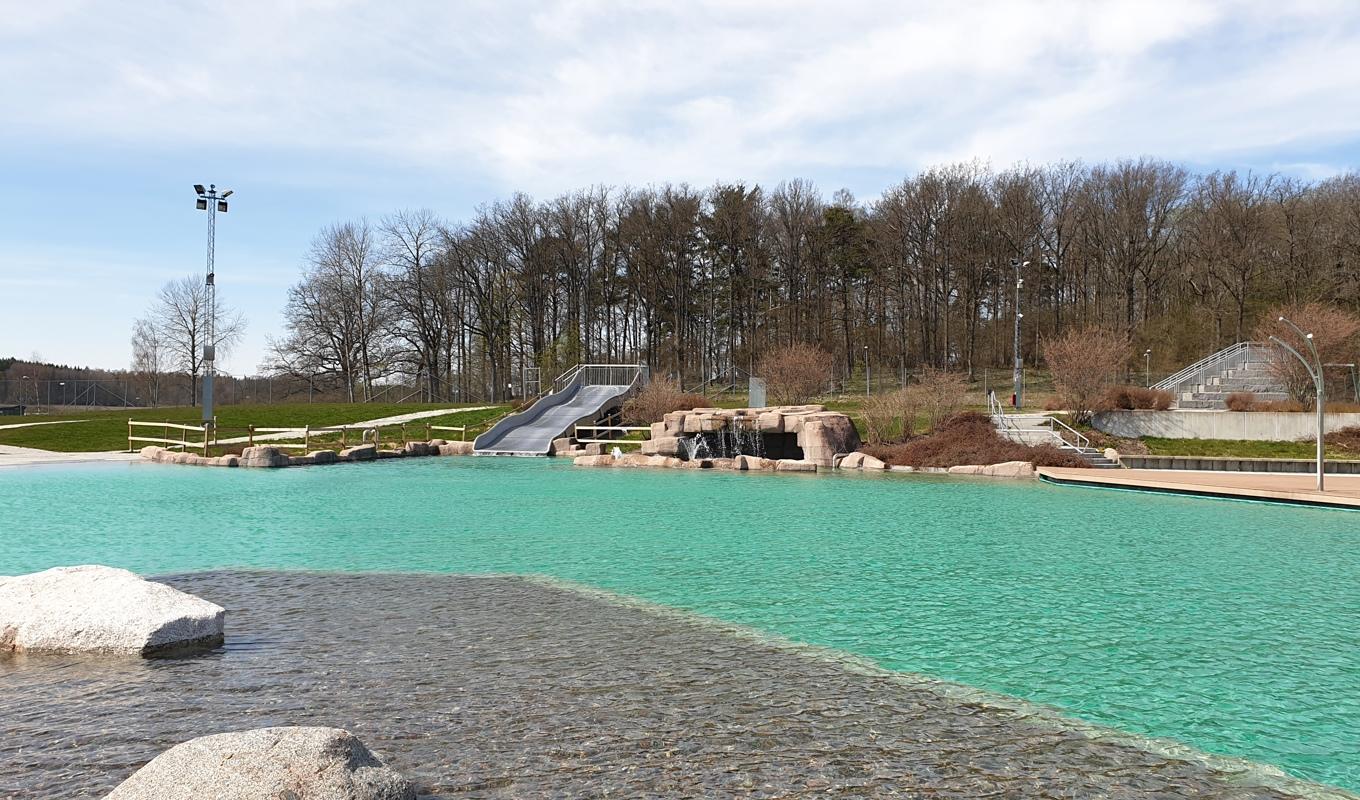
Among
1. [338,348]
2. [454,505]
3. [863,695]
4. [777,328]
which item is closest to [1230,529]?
[863,695]

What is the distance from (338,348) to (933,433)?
4571cm

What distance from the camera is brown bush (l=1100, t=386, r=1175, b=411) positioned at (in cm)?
3225

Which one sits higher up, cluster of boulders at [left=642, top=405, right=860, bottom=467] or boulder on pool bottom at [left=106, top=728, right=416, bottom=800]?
cluster of boulders at [left=642, top=405, right=860, bottom=467]

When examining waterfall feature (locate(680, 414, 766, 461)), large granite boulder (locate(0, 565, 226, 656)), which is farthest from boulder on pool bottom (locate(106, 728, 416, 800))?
waterfall feature (locate(680, 414, 766, 461))

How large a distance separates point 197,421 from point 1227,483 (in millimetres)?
40614

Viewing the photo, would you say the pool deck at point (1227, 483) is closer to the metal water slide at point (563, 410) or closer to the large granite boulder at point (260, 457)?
the metal water slide at point (563, 410)

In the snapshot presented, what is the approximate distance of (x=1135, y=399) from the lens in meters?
32.6

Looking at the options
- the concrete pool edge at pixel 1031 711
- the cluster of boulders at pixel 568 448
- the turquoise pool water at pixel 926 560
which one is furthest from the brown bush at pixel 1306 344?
the concrete pool edge at pixel 1031 711

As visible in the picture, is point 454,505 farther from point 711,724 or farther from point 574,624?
point 711,724

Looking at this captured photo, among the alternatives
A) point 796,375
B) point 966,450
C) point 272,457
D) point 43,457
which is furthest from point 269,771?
point 796,375

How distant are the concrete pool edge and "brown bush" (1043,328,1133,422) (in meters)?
27.3

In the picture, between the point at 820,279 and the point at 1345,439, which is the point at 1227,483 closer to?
the point at 1345,439

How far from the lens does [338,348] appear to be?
61.5 meters

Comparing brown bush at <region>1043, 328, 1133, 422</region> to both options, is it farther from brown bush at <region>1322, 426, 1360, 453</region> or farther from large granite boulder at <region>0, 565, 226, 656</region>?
large granite boulder at <region>0, 565, 226, 656</region>
